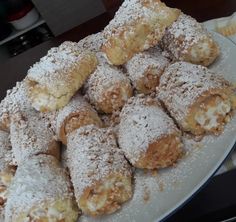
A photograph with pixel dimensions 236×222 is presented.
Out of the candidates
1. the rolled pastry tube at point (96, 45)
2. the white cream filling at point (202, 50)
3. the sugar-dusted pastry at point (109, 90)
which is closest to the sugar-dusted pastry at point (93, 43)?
the rolled pastry tube at point (96, 45)

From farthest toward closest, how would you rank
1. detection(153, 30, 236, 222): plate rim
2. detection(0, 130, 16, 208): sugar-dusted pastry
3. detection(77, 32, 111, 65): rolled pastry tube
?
detection(77, 32, 111, 65): rolled pastry tube
detection(0, 130, 16, 208): sugar-dusted pastry
detection(153, 30, 236, 222): plate rim

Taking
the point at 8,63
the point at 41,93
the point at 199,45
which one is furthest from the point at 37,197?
the point at 8,63

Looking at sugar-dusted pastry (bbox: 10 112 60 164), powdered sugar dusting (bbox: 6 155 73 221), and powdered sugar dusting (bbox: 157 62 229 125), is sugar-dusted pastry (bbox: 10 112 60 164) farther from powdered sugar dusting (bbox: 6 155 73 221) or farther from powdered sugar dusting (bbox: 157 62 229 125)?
powdered sugar dusting (bbox: 157 62 229 125)

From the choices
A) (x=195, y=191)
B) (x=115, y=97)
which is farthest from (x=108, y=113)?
(x=195, y=191)

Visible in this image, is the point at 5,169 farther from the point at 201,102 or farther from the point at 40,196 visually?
the point at 201,102

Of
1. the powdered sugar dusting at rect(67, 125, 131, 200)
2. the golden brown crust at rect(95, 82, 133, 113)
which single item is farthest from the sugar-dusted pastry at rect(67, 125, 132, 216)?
the golden brown crust at rect(95, 82, 133, 113)
